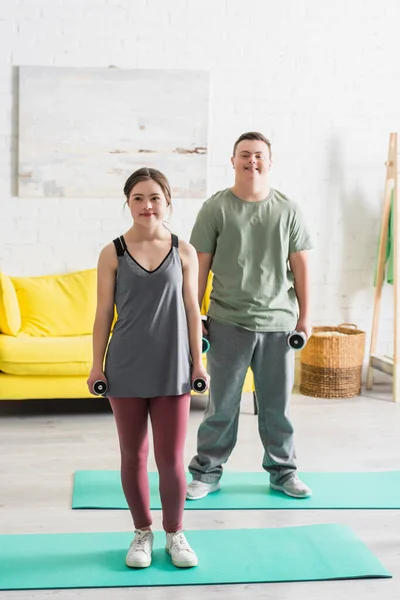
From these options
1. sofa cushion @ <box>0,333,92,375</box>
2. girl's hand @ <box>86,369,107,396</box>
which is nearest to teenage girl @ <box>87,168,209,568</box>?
girl's hand @ <box>86,369,107,396</box>

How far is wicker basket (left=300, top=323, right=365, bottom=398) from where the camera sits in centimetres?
500

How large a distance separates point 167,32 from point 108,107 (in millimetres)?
566

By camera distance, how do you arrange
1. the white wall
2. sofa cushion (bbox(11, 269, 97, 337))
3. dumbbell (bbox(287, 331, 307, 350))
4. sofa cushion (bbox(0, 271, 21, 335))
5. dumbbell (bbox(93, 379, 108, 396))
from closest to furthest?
dumbbell (bbox(93, 379, 108, 396))
dumbbell (bbox(287, 331, 307, 350))
sofa cushion (bbox(0, 271, 21, 335))
sofa cushion (bbox(11, 269, 97, 337))
the white wall

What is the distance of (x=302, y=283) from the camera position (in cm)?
315

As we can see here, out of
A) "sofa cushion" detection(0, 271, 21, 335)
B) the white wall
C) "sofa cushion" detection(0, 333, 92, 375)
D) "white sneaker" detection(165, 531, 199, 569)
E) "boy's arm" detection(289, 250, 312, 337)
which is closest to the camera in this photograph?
"white sneaker" detection(165, 531, 199, 569)

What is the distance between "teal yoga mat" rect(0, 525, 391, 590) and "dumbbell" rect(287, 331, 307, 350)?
626mm

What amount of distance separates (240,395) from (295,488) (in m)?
0.40

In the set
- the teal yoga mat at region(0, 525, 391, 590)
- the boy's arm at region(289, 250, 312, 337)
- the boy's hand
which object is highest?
the boy's arm at region(289, 250, 312, 337)

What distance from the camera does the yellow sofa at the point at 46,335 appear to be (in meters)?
4.34

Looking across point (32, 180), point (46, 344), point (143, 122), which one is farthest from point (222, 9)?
point (46, 344)

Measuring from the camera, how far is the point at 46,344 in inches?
172

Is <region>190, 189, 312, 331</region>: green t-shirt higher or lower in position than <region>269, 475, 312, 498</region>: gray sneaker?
higher

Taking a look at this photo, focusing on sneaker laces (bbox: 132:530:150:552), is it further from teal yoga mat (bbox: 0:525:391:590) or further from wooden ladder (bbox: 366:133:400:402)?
wooden ladder (bbox: 366:133:400:402)

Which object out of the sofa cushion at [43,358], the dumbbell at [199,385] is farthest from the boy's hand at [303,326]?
the sofa cushion at [43,358]
